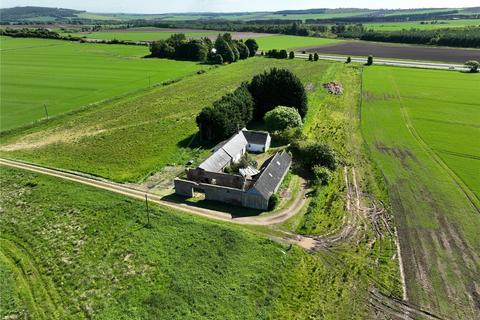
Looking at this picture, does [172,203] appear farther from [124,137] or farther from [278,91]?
[278,91]

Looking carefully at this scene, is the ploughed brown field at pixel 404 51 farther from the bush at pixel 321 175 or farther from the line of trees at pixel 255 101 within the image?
the bush at pixel 321 175

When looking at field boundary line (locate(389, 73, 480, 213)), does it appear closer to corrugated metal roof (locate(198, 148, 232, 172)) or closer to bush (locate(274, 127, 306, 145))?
bush (locate(274, 127, 306, 145))

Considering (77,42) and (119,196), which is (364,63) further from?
(77,42)

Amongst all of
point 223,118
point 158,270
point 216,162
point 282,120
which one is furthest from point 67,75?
point 158,270

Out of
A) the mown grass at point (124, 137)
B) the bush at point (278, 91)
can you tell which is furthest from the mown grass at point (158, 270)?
the bush at point (278, 91)

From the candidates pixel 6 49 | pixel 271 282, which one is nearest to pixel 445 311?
pixel 271 282

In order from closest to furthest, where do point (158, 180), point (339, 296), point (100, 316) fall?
1. point (100, 316)
2. point (339, 296)
3. point (158, 180)

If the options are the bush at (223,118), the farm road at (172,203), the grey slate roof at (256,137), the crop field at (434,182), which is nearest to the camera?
the crop field at (434,182)

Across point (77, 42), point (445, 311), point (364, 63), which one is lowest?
point (445, 311)
